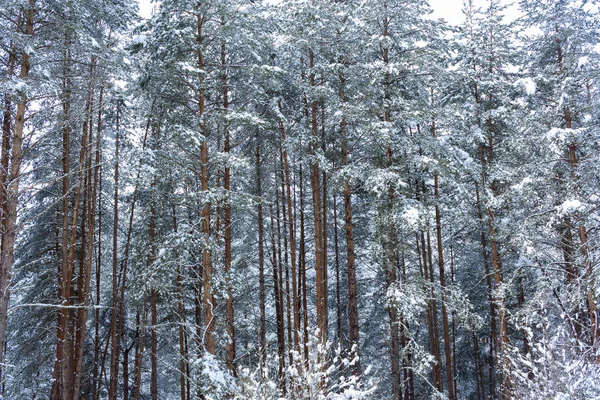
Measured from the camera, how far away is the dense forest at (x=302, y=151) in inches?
331

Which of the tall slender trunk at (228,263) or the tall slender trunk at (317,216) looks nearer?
the tall slender trunk at (228,263)

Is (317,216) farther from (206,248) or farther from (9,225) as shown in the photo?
(9,225)

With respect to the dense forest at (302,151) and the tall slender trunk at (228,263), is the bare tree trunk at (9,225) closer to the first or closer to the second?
the dense forest at (302,151)

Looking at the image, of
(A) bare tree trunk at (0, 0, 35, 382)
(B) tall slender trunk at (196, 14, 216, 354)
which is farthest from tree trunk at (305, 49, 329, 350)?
(A) bare tree trunk at (0, 0, 35, 382)

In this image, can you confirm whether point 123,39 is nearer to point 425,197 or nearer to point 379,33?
point 379,33

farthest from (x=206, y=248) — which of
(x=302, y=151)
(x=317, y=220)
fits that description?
(x=302, y=151)

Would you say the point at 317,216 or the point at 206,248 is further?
the point at 317,216

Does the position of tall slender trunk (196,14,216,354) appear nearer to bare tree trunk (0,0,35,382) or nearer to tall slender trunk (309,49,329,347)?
tall slender trunk (309,49,329,347)

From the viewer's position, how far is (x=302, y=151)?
1220 cm

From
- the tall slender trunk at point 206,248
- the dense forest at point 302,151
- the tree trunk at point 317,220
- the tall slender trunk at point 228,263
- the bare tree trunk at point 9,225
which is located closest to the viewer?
the bare tree trunk at point 9,225

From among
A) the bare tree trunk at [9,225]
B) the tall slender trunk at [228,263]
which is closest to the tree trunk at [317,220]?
the tall slender trunk at [228,263]

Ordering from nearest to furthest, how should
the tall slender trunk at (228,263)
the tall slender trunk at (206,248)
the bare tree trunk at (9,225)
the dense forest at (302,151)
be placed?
1. the bare tree trunk at (9,225)
2. the dense forest at (302,151)
3. the tall slender trunk at (206,248)
4. the tall slender trunk at (228,263)

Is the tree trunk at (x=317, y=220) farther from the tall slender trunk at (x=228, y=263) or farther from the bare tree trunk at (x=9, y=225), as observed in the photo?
the bare tree trunk at (x=9, y=225)

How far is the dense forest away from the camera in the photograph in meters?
8.40
